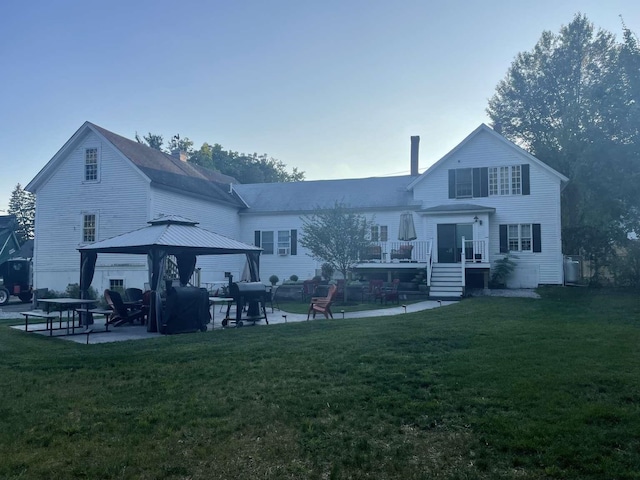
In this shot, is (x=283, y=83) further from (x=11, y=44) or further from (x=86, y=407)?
(x=86, y=407)

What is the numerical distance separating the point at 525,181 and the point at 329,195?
10.1 metres

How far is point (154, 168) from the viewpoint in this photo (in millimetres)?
23047

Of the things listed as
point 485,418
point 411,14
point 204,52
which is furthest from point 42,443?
point 204,52

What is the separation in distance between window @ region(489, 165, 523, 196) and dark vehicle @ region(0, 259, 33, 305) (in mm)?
22900

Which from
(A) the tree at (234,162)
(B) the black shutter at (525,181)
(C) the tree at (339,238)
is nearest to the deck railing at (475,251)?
(B) the black shutter at (525,181)

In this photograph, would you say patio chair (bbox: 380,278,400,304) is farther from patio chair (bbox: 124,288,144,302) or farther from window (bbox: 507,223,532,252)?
patio chair (bbox: 124,288,144,302)

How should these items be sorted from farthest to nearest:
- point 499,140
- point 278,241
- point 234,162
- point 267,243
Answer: point 234,162 → point 267,243 → point 278,241 → point 499,140

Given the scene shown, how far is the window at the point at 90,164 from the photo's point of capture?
74.2 feet

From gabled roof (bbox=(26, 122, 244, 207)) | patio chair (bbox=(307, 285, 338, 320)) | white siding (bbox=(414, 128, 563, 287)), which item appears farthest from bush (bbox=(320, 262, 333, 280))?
patio chair (bbox=(307, 285, 338, 320))

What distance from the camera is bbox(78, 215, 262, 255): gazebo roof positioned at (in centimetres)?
1259

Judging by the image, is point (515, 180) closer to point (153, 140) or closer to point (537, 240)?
point (537, 240)

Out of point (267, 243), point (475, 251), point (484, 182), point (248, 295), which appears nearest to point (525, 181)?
point (484, 182)

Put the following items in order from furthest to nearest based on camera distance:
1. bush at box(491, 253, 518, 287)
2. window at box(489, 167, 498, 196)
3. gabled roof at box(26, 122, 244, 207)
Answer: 1. window at box(489, 167, 498, 196)
2. gabled roof at box(26, 122, 244, 207)
3. bush at box(491, 253, 518, 287)

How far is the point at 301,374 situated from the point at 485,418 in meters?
2.73
